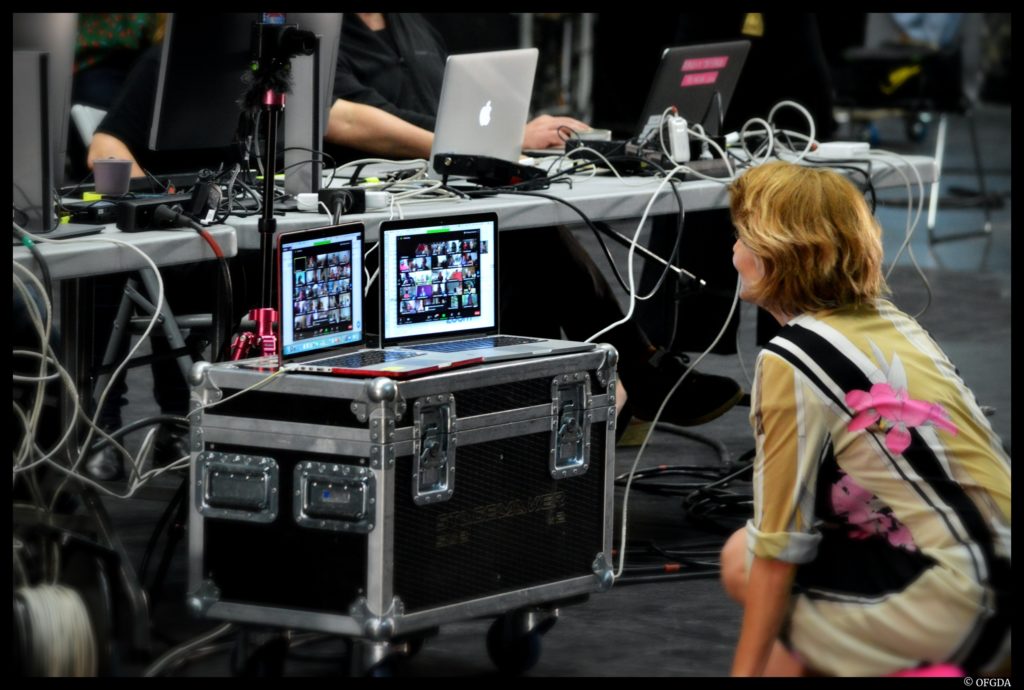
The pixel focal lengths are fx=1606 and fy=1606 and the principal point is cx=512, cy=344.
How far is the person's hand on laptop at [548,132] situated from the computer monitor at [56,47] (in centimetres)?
149

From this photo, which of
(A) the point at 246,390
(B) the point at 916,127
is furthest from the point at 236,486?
(B) the point at 916,127

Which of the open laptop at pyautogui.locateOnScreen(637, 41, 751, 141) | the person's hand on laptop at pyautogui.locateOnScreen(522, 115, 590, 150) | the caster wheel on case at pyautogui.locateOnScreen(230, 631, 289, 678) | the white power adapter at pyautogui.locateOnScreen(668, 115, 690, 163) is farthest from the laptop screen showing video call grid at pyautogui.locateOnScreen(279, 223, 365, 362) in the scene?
the person's hand on laptop at pyautogui.locateOnScreen(522, 115, 590, 150)

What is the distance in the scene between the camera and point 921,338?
231 cm

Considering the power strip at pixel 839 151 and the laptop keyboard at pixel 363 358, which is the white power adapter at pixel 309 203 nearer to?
the laptop keyboard at pixel 363 358

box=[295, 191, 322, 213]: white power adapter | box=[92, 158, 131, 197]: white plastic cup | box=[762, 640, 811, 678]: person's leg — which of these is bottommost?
box=[762, 640, 811, 678]: person's leg

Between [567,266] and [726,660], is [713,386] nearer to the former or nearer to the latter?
[567,266]

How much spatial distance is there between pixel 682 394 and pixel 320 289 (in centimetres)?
152

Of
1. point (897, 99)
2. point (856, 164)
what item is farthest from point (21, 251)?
point (897, 99)

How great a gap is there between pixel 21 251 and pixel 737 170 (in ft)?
6.37

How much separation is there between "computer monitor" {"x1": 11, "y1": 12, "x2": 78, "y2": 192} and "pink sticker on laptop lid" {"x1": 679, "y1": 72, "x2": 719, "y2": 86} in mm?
1589

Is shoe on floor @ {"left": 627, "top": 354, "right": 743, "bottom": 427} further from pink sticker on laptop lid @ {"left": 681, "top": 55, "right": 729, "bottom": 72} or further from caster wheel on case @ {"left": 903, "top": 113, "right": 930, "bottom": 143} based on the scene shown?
caster wheel on case @ {"left": 903, "top": 113, "right": 930, "bottom": 143}

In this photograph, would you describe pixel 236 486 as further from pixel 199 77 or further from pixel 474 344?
pixel 199 77

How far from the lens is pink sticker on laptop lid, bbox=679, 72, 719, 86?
13.3 feet

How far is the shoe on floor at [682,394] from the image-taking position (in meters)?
3.86
